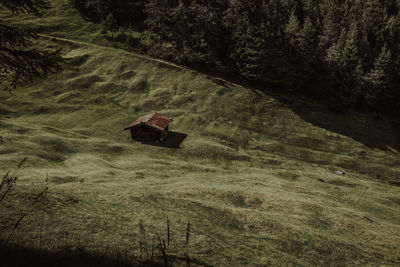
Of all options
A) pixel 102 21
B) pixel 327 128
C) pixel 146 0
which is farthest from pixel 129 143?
pixel 146 0

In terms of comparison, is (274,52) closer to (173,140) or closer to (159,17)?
(159,17)

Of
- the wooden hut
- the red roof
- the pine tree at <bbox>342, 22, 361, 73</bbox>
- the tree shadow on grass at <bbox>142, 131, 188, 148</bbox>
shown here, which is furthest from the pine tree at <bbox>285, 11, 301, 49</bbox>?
the wooden hut

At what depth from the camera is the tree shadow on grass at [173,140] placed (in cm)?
4397

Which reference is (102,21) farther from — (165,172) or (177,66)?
(165,172)

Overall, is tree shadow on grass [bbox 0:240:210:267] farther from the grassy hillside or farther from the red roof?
the red roof

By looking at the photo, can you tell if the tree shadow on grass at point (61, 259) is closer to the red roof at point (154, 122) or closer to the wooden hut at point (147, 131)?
the red roof at point (154, 122)

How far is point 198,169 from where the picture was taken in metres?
34.8

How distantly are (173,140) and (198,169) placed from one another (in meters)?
12.8

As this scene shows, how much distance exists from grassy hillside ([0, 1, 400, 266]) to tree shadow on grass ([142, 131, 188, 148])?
51.4 inches

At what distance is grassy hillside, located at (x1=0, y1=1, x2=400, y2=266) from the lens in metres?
12.0

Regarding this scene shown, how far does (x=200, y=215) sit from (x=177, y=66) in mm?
64002

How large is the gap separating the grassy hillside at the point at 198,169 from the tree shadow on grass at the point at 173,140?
130 centimetres

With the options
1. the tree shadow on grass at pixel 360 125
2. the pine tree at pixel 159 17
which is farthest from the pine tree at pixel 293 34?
the pine tree at pixel 159 17

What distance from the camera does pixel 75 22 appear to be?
90438 mm
